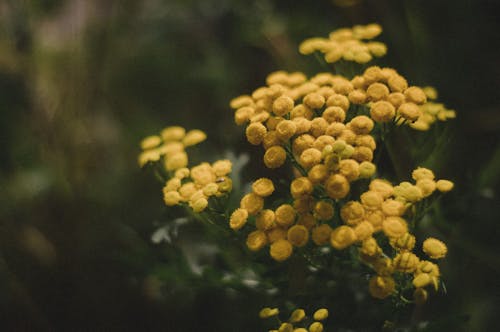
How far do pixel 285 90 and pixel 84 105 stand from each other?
152cm

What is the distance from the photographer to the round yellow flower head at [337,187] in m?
0.95

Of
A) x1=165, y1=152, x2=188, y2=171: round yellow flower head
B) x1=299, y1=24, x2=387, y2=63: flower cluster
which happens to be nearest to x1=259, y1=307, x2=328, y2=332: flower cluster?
x1=165, y1=152, x2=188, y2=171: round yellow flower head

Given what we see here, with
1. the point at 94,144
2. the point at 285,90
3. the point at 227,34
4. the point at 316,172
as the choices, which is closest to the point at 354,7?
the point at 227,34

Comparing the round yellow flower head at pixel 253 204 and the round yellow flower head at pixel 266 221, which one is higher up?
the round yellow flower head at pixel 253 204

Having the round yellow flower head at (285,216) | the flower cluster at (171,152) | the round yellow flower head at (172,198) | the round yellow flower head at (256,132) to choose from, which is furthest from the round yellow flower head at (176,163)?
the round yellow flower head at (285,216)

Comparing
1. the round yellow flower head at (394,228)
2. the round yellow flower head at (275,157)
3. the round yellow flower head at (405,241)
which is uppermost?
the round yellow flower head at (275,157)

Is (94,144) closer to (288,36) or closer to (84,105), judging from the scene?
(84,105)

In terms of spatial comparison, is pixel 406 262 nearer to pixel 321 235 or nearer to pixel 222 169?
pixel 321 235

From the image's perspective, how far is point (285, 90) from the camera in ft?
3.82

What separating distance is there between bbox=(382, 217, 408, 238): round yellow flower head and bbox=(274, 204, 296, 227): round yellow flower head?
0.19 meters

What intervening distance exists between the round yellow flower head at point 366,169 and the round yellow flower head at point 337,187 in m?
0.05

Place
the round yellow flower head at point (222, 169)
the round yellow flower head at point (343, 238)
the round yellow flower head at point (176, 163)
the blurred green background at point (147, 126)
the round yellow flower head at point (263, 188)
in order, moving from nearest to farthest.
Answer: the round yellow flower head at point (343, 238) → the round yellow flower head at point (263, 188) → the round yellow flower head at point (222, 169) → the round yellow flower head at point (176, 163) → the blurred green background at point (147, 126)

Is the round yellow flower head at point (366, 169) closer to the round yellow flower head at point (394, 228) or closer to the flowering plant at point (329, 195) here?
the flowering plant at point (329, 195)

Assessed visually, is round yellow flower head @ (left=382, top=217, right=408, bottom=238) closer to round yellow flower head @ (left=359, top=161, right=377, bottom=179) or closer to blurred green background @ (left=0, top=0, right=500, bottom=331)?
round yellow flower head @ (left=359, top=161, right=377, bottom=179)
